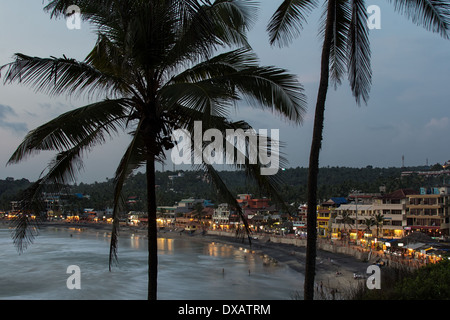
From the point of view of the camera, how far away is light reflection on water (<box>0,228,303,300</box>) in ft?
100

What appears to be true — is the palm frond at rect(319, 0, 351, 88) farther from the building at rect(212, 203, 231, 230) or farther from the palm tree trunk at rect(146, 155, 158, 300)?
the building at rect(212, 203, 231, 230)

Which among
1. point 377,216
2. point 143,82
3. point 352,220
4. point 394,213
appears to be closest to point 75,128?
point 143,82

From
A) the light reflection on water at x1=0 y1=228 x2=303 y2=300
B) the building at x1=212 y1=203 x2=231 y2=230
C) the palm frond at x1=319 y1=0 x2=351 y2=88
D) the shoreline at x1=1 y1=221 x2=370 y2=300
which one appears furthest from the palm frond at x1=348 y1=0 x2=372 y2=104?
the building at x1=212 y1=203 x2=231 y2=230

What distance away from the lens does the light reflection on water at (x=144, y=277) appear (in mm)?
30547

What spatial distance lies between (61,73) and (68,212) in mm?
149694

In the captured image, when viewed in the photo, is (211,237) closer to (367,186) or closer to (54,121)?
(367,186)

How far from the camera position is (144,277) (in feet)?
123

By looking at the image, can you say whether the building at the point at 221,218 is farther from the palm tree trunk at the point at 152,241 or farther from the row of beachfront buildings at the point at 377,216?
the palm tree trunk at the point at 152,241

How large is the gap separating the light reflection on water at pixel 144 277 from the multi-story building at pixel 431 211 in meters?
22.7

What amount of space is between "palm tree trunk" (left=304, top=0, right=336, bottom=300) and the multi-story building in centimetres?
5324

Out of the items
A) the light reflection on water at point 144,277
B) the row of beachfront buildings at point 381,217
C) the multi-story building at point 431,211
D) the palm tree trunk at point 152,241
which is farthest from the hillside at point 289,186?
the multi-story building at point 431,211

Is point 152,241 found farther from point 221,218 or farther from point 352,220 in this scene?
point 221,218
